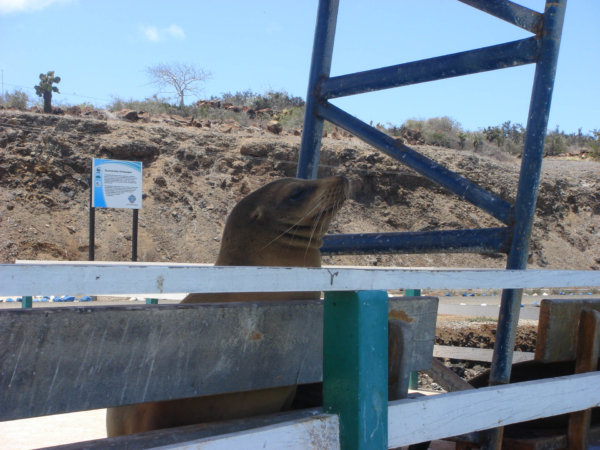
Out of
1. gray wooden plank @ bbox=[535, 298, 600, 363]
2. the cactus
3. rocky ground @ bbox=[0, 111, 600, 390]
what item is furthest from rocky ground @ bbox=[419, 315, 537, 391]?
the cactus

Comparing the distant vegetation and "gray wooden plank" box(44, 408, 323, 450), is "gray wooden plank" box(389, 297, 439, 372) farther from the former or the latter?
the distant vegetation

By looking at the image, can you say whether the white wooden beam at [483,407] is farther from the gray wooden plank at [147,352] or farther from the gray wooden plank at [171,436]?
the gray wooden plank at [147,352]

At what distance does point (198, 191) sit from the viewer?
19.1 m

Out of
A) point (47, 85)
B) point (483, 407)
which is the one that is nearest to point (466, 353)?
point (483, 407)

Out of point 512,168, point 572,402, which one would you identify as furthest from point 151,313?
point 512,168

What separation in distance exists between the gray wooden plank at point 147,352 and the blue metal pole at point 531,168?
1.05 m

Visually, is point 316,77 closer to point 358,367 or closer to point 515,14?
point 515,14

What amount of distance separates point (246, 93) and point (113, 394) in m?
33.3

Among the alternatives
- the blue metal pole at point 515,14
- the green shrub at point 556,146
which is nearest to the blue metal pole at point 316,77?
the blue metal pole at point 515,14

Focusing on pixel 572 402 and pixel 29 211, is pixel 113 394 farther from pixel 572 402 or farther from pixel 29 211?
pixel 29 211

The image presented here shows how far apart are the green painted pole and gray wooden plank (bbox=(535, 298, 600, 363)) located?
1.25 m

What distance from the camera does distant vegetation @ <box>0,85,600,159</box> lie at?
26234mm

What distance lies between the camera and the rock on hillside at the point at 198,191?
653 inches

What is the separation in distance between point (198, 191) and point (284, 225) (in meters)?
17.0
